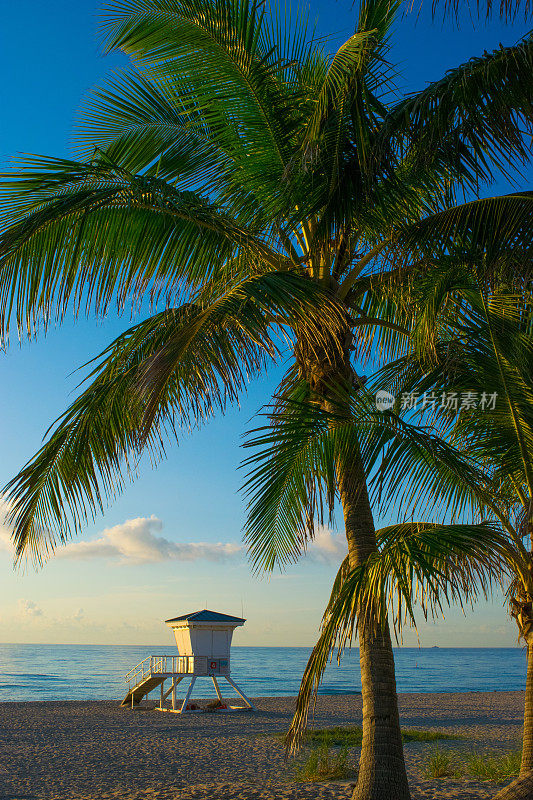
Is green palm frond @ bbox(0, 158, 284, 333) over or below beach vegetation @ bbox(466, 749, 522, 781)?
over

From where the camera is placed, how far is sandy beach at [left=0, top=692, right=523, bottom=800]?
793 centimetres

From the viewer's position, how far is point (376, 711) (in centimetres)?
536

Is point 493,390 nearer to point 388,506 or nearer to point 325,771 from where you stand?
point 388,506

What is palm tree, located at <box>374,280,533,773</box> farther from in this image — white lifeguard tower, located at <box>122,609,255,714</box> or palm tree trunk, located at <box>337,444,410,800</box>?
white lifeguard tower, located at <box>122,609,255,714</box>

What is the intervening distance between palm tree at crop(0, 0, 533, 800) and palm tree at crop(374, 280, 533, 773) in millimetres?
626

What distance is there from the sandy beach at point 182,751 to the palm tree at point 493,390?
131 inches

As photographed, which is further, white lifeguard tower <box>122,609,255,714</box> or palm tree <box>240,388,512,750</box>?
white lifeguard tower <box>122,609,255,714</box>

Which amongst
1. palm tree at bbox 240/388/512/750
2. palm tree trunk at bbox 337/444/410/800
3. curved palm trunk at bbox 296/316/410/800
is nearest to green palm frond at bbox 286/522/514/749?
palm tree at bbox 240/388/512/750

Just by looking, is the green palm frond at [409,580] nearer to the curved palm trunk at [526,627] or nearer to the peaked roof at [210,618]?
the curved palm trunk at [526,627]

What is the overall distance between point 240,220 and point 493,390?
2.87 m

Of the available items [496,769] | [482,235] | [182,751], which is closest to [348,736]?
[182,751]

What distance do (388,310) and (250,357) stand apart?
2.55 meters

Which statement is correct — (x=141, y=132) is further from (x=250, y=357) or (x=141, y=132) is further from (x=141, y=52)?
(x=250, y=357)

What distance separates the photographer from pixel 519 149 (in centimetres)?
508
